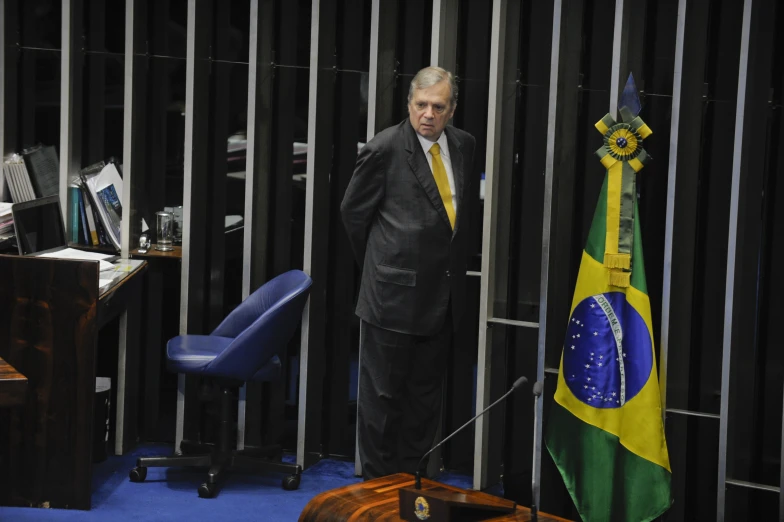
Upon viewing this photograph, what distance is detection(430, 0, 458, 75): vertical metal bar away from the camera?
4.98 meters

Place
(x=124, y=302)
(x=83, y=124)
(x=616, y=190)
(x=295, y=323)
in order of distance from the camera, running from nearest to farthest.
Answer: (x=616, y=190) < (x=295, y=323) < (x=124, y=302) < (x=83, y=124)

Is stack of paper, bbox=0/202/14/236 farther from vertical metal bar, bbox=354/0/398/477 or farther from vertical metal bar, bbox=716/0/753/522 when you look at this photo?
vertical metal bar, bbox=716/0/753/522

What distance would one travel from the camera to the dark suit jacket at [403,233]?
14.6 ft

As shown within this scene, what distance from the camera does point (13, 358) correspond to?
465cm

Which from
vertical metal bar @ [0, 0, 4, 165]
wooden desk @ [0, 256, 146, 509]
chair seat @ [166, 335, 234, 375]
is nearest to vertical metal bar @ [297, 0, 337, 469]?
chair seat @ [166, 335, 234, 375]

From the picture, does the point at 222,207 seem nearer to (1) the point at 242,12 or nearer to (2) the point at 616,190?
(1) the point at 242,12

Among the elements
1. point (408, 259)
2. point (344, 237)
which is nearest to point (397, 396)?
point (408, 259)

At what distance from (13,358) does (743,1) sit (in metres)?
3.23

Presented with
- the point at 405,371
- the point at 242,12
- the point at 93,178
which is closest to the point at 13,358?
the point at 93,178

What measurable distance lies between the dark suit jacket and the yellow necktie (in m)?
0.03

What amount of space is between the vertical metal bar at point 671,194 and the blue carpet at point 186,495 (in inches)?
46.5

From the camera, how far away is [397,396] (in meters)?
4.59

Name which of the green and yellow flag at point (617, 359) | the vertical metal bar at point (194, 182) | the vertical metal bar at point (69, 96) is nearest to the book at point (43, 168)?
the vertical metal bar at point (69, 96)

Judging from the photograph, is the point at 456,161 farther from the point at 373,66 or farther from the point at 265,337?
the point at 265,337
